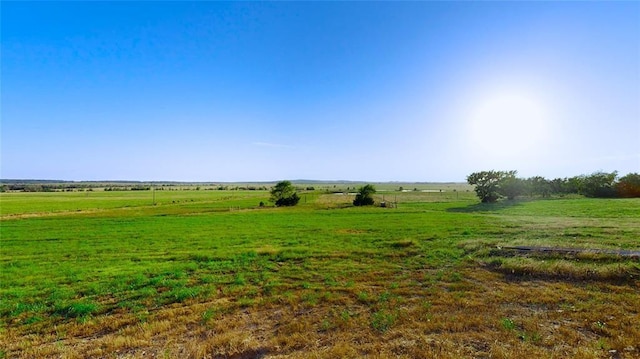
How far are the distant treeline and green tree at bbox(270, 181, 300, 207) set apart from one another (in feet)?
124

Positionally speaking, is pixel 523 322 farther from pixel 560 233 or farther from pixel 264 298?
pixel 560 233

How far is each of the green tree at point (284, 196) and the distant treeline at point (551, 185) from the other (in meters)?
37.9

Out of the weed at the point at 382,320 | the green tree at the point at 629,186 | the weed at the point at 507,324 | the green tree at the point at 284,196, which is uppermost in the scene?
the green tree at the point at 629,186

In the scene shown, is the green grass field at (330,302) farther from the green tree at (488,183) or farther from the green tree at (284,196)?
the green tree at (284,196)

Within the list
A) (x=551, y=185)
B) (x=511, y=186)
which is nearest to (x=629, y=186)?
(x=551, y=185)

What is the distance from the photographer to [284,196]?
6712cm

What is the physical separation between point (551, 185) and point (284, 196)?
5848cm

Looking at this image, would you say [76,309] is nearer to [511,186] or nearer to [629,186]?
[511,186]

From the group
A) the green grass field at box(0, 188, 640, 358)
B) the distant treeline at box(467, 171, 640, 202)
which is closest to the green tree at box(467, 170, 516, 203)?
the distant treeline at box(467, 171, 640, 202)

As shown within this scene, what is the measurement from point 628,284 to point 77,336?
16.5 meters

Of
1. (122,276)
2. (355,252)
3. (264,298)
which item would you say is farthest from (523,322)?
(122,276)

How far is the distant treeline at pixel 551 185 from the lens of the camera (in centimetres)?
5409

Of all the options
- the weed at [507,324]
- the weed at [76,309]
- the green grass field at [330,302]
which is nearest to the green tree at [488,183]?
the green grass field at [330,302]

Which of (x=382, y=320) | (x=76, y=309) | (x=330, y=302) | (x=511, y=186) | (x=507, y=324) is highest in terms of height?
(x=511, y=186)
